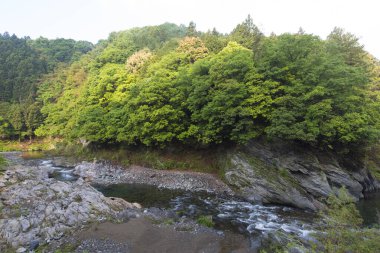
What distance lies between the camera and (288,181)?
75.4 ft

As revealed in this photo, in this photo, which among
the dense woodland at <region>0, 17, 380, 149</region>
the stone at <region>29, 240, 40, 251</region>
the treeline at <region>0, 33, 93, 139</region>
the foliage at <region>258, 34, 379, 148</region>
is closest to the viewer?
the stone at <region>29, 240, 40, 251</region>

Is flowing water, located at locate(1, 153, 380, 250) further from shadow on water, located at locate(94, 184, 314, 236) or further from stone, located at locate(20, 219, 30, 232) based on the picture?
stone, located at locate(20, 219, 30, 232)

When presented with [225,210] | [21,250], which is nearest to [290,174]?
[225,210]

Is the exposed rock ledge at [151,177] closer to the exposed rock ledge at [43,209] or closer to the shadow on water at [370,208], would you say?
the exposed rock ledge at [43,209]

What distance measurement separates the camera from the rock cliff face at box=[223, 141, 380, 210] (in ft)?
72.8

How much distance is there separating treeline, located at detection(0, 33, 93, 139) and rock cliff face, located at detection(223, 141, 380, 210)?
54813mm

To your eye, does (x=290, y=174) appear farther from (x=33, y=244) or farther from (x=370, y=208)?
(x=33, y=244)

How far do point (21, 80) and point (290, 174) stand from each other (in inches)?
3112

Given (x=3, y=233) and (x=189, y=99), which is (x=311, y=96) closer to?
(x=189, y=99)

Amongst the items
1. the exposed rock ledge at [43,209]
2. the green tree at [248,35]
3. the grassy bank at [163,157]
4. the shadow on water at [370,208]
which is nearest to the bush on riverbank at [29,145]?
the grassy bank at [163,157]

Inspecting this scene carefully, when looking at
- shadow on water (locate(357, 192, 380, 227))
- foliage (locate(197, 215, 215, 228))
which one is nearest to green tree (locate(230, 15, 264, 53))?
shadow on water (locate(357, 192, 380, 227))

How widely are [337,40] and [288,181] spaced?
756 inches

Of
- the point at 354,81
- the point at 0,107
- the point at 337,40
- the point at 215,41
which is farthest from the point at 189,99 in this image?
the point at 0,107

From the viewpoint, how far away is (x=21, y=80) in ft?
245
